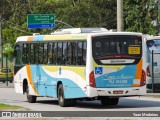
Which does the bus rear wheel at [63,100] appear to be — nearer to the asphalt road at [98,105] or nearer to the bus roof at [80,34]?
the asphalt road at [98,105]

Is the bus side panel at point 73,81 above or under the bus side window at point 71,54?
under

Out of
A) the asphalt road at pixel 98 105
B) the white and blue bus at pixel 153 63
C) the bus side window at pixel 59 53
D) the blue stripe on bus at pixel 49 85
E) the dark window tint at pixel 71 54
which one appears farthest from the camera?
the white and blue bus at pixel 153 63

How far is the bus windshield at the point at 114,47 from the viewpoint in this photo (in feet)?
77.6

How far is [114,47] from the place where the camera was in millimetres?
23781

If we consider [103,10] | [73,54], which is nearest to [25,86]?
[73,54]

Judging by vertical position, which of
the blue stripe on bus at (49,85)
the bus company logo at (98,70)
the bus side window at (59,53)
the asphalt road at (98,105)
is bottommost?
the asphalt road at (98,105)

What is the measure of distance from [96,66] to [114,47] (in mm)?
942

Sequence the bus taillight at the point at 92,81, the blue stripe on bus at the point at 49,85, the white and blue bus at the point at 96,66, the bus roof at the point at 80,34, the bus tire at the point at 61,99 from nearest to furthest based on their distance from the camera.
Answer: the bus taillight at the point at 92,81, the white and blue bus at the point at 96,66, the bus roof at the point at 80,34, the blue stripe on bus at the point at 49,85, the bus tire at the point at 61,99

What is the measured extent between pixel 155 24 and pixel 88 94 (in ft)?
123

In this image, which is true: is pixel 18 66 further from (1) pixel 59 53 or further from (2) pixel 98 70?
(2) pixel 98 70

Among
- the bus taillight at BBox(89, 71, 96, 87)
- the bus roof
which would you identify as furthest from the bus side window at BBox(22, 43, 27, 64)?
the bus taillight at BBox(89, 71, 96, 87)

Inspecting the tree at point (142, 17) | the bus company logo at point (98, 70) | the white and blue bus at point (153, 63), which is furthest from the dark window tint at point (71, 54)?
the tree at point (142, 17)

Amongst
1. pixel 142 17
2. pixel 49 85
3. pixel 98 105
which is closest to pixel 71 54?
pixel 49 85

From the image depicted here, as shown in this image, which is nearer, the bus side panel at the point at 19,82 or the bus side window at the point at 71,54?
the bus side window at the point at 71,54
